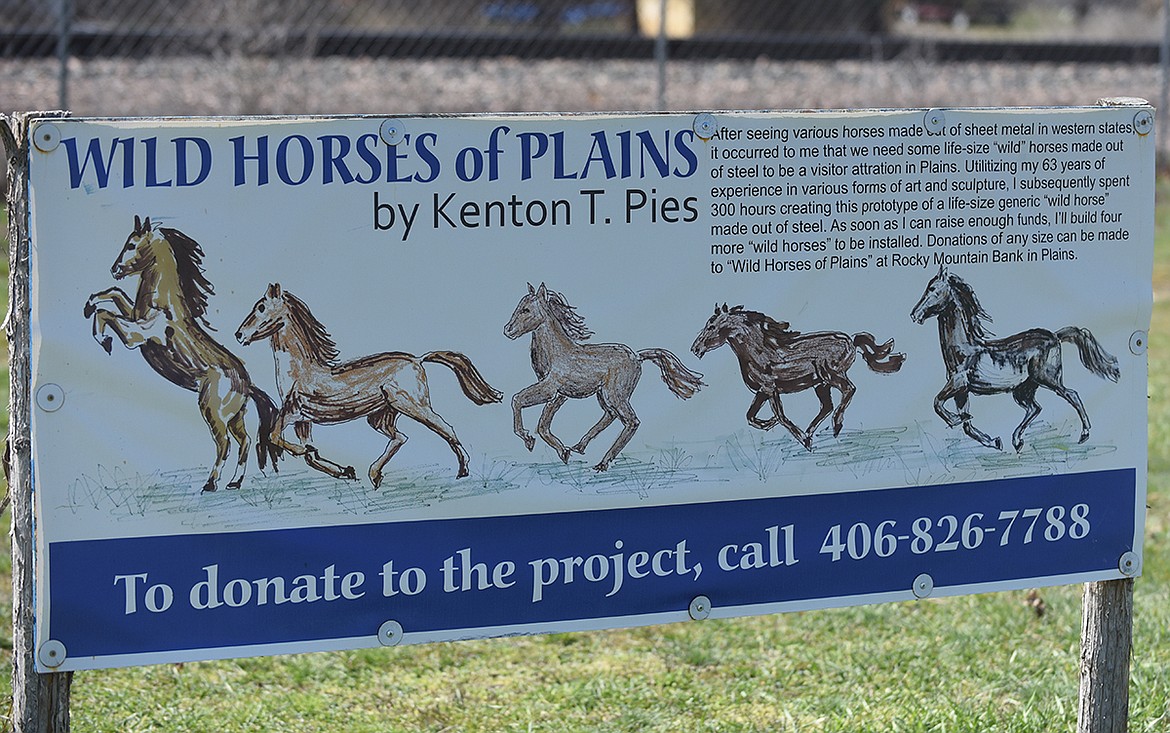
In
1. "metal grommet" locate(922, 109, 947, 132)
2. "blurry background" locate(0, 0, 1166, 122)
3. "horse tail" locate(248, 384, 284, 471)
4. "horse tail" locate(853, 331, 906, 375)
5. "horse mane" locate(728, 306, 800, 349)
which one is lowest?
"horse tail" locate(248, 384, 284, 471)

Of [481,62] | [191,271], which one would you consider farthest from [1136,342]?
[481,62]

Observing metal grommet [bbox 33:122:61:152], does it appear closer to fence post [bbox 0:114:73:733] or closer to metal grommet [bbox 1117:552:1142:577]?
fence post [bbox 0:114:73:733]

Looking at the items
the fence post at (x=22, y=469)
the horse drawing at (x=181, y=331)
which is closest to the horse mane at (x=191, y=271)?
the horse drawing at (x=181, y=331)

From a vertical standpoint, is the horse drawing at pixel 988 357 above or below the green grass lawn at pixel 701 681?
above

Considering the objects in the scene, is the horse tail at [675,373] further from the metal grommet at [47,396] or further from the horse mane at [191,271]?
the metal grommet at [47,396]

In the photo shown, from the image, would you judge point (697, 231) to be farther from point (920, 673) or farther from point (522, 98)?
point (522, 98)

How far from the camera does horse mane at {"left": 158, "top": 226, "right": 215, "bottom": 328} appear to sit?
2.60 meters

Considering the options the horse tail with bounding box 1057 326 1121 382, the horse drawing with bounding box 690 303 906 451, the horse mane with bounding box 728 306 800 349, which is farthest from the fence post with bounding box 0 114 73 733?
the horse tail with bounding box 1057 326 1121 382

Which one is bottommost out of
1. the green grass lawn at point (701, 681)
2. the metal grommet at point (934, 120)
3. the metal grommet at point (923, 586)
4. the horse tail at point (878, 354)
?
the green grass lawn at point (701, 681)

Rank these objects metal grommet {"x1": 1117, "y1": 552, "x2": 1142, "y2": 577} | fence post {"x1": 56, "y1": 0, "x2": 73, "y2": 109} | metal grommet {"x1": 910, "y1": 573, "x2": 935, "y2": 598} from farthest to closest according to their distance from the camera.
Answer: fence post {"x1": 56, "y1": 0, "x2": 73, "y2": 109}, metal grommet {"x1": 1117, "y1": 552, "x2": 1142, "y2": 577}, metal grommet {"x1": 910, "y1": 573, "x2": 935, "y2": 598}

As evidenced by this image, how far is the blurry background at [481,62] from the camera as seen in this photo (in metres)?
10.7

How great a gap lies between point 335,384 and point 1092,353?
1.57 m

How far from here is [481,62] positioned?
1221cm

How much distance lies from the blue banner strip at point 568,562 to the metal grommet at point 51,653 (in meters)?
0.02
